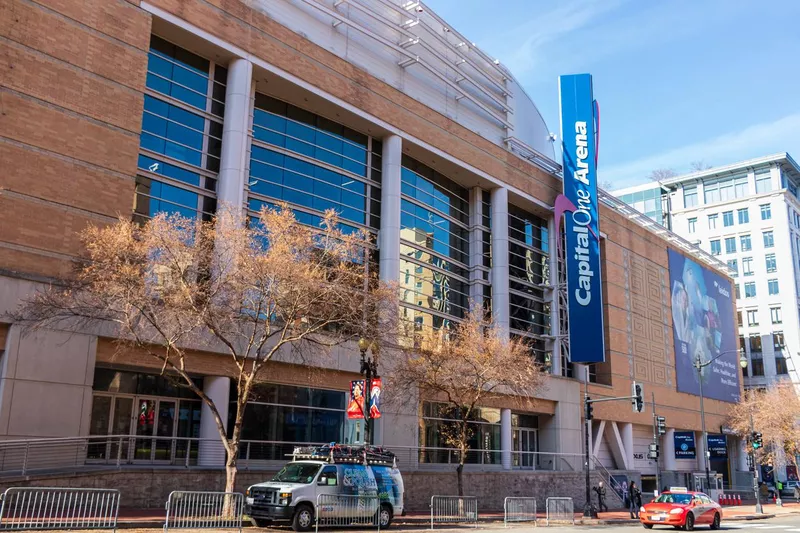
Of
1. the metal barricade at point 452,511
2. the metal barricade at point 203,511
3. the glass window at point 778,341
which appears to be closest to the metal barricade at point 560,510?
the metal barricade at point 452,511

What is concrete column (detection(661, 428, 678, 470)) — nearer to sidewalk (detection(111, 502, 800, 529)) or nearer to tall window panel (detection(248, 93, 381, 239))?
sidewalk (detection(111, 502, 800, 529))

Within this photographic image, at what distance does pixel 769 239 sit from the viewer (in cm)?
9694

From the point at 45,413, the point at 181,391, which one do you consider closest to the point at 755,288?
the point at 181,391

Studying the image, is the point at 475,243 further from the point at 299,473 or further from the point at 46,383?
the point at 46,383

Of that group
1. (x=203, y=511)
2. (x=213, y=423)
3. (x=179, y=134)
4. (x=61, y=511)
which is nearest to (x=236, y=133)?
(x=179, y=134)

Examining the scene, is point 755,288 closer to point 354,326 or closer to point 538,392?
point 538,392

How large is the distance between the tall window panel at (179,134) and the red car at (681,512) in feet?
71.1

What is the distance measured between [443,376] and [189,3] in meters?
19.3

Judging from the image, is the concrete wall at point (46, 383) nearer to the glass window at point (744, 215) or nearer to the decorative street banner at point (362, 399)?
the decorative street banner at point (362, 399)

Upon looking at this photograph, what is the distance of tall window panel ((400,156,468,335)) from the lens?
4228 centimetres

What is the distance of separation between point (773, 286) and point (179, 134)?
3419 inches

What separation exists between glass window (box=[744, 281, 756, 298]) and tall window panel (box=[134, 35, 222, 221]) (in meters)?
84.4

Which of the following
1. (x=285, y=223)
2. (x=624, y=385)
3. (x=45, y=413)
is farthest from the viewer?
(x=624, y=385)

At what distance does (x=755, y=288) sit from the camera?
9756 cm
